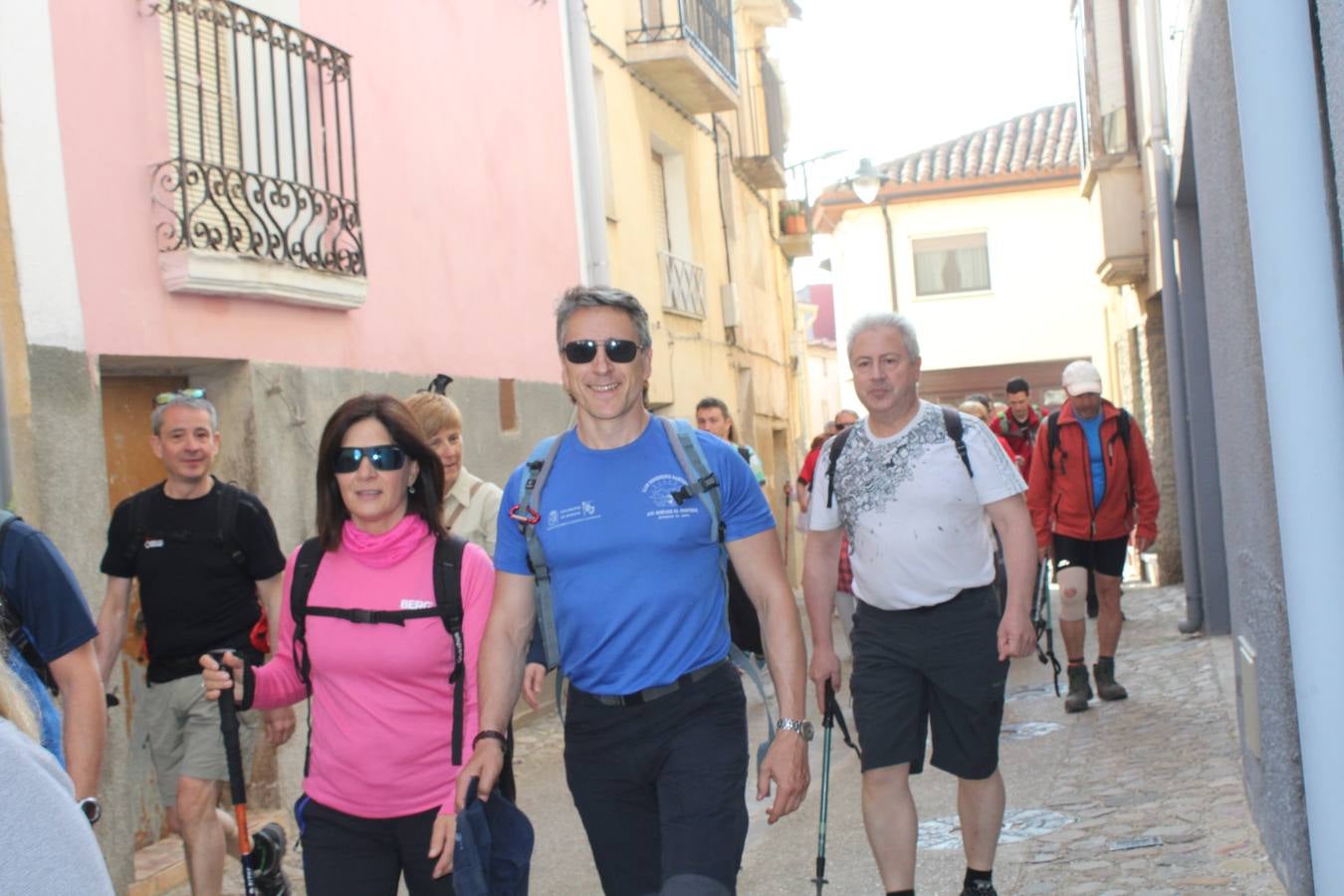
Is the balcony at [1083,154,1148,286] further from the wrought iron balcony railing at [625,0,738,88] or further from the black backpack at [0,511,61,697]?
the black backpack at [0,511,61,697]

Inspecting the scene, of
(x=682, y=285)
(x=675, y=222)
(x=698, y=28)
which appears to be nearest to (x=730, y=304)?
(x=675, y=222)

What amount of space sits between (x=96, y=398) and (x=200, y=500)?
1.21 meters

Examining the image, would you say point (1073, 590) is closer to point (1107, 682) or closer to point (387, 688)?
point (1107, 682)

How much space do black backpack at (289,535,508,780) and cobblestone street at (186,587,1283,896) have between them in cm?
222

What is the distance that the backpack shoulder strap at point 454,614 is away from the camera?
403 cm

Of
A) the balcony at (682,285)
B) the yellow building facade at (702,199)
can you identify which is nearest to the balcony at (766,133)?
the yellow building facade at (702,199)

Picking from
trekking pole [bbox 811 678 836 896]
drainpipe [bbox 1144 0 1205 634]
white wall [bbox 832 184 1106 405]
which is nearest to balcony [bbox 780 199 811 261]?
white wall [bbox 832 184 1106 405]

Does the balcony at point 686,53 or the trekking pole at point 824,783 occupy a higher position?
the balcony at point 686,53

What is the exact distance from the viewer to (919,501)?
5.08 metres

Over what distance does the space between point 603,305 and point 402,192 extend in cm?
631

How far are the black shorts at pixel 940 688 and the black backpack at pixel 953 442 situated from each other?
44 centimetres

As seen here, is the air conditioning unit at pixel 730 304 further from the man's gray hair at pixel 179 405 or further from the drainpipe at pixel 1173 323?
the man's gray hair at pixel 179 405

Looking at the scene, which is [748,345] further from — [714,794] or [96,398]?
[714,794]

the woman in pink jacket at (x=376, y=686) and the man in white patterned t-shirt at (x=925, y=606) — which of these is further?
the man in white patterned t-shirt at (x=925, y=606)
